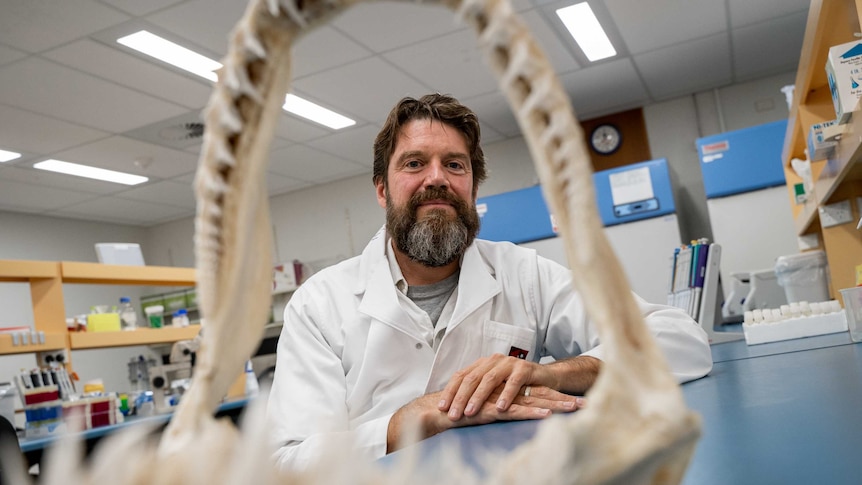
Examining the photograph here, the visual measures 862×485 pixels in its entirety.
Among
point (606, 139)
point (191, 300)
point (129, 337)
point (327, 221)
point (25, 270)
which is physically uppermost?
point (606, 139)

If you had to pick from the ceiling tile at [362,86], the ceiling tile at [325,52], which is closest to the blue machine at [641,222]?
the ceiling tile at [362,86]

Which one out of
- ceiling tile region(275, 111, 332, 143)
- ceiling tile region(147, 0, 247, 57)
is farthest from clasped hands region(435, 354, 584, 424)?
ceiling tile region(275, 111, 332, 143)

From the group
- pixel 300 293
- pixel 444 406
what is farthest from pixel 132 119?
pixel 444 406

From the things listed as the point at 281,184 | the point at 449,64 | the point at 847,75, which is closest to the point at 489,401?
the point at 847,75

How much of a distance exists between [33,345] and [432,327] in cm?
272

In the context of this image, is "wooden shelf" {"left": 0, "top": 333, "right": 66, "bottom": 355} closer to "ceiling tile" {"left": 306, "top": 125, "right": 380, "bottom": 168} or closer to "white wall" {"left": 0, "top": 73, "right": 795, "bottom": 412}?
"ceiling tile" {"left": 306, "top": 125, "right": 380, "bottom": 168}

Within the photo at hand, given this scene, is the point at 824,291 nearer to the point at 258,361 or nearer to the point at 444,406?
the point at 444,406

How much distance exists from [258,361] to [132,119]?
1852 millimetres

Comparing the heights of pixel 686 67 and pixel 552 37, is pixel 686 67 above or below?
below

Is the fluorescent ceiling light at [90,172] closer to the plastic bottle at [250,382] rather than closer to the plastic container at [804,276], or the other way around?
the plastic bottle at [250,382]

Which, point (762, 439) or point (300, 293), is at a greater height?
point (300, 293)

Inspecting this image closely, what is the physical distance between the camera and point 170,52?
3.61m

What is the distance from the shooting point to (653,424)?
241 mm

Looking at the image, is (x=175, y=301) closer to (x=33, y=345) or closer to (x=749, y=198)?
(x=33, y=345)
